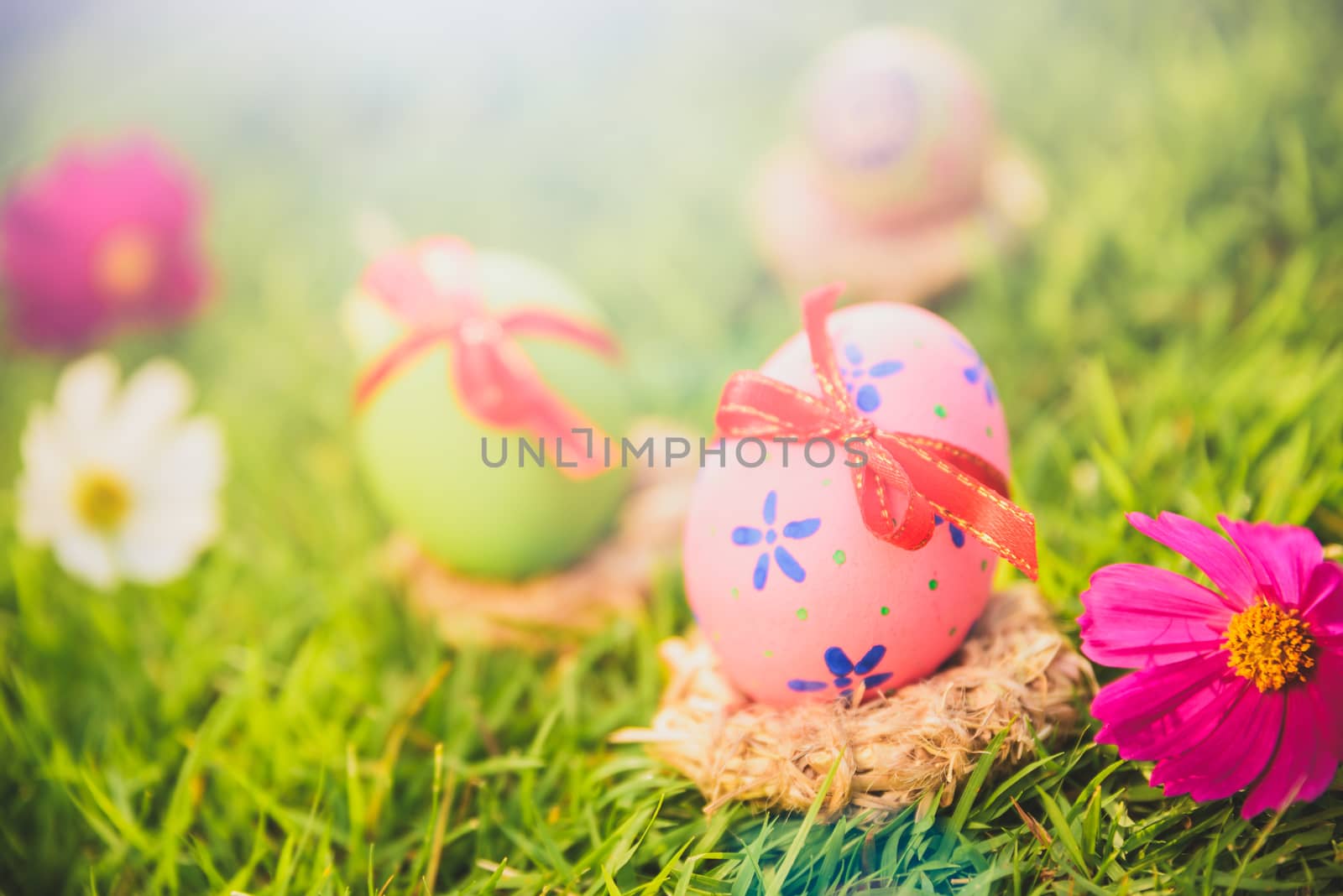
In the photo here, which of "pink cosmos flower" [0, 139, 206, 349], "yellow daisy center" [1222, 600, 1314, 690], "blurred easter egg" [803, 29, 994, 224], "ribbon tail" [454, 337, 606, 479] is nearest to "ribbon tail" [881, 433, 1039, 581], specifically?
A: "yellow daisy center" [1222, 600, 1314, 690]

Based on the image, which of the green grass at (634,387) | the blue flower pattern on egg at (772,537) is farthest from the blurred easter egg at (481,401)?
the blue flower pattern on egg at (772,537)

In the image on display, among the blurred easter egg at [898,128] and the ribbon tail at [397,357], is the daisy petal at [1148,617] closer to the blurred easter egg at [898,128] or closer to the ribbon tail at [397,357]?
the ribbon tail at [397,357]

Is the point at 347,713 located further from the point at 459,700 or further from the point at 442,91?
the point at 442,91

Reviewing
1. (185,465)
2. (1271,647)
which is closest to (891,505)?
(1271,647)

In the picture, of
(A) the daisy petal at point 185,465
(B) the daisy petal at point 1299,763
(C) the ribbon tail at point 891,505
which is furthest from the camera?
(A) the daisy petal at point 185,465

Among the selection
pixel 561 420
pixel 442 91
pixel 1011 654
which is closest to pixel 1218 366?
pixel 1011 654

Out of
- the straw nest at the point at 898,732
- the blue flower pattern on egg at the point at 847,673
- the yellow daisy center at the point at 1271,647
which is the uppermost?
the yellow daisy center at the point at 1271,647

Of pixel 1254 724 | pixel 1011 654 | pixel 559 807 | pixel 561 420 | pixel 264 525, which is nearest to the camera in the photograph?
pixel 1254 724
